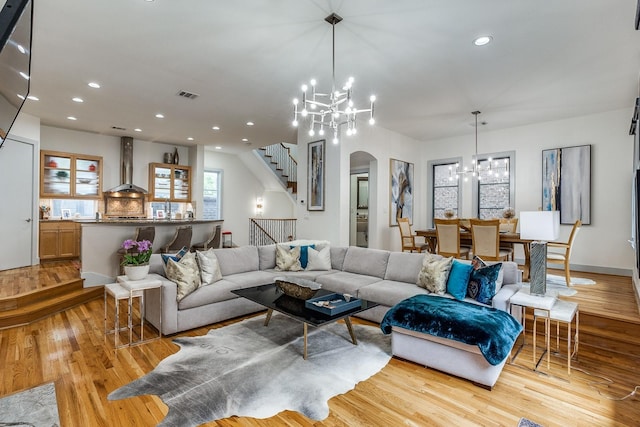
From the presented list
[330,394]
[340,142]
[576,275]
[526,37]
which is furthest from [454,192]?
[330,394]

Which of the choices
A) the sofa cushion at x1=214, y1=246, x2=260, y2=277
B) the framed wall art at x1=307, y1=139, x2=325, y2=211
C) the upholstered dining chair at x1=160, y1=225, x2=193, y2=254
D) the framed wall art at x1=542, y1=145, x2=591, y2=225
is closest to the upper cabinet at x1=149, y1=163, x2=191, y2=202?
the upholstered dining chair at x1=160, y1=225, x2=193, y2=254

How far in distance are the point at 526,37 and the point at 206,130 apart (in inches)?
240

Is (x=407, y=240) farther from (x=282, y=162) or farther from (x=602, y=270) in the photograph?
(x=282, y=162)

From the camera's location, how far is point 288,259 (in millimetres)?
4730

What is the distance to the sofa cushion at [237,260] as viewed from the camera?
437 cm

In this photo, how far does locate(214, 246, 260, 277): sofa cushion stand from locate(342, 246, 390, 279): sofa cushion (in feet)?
4.42

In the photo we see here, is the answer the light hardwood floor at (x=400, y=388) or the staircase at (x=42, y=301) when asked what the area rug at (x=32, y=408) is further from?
the staircase at (x=42, y=301)

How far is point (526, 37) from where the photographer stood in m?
3.24

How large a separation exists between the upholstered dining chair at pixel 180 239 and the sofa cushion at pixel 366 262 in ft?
10.1

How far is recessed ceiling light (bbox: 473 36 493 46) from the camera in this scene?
3247mm

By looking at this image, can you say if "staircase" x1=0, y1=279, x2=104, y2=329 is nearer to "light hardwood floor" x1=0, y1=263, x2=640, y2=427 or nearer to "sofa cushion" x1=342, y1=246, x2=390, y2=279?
"light hardwood floor" x1=0, y1=263, x2=640, y2=427

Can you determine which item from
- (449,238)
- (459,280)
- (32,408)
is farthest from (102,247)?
(449,238)

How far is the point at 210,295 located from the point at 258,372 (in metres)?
1.36

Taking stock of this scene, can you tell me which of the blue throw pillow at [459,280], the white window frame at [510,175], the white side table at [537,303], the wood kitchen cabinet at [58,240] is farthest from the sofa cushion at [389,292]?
the wood kitchen cabinet at [58,240]
